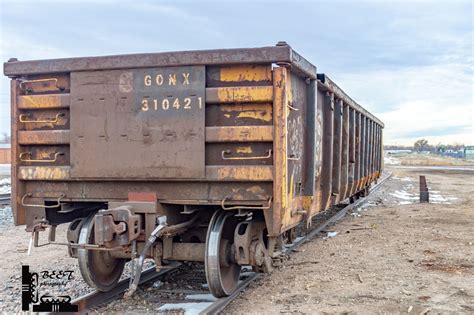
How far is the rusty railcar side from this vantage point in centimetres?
511

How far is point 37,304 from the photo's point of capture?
17.1 ft

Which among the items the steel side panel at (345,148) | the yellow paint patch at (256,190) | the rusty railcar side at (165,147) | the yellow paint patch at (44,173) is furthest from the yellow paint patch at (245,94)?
the steel side panel at (345,148)

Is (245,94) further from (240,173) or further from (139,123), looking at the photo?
(139,123)

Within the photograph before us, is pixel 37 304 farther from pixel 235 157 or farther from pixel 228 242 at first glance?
pixel 235 157

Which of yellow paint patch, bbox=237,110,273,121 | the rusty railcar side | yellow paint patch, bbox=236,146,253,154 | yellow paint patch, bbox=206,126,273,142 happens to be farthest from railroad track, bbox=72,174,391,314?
yellow paint patch, bbox=237,110,273,121

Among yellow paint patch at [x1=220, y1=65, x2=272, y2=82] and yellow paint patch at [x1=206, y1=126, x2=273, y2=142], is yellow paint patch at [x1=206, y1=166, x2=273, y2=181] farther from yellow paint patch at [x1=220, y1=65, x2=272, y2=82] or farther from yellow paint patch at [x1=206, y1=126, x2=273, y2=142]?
yellow paint patch at [x1=220, y1=65, x2=272, y2=82]

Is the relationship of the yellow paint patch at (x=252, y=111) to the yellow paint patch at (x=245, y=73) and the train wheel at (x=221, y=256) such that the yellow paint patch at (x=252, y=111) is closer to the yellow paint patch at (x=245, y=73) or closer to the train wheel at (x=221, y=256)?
the yellow paint patch at (x=245, y=73)

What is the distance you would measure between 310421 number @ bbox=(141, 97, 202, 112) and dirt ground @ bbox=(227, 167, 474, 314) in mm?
2278

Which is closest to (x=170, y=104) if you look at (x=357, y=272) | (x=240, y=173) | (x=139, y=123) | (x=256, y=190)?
(x=139, y=123)

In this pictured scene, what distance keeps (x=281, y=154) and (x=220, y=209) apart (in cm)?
107

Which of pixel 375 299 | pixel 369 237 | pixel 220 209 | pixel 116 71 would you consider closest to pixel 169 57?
pixel 116 71

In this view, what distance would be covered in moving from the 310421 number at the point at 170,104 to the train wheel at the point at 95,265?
154 centimetres

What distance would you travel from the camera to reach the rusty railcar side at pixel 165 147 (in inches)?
201

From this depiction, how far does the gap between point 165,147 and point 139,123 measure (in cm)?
41
